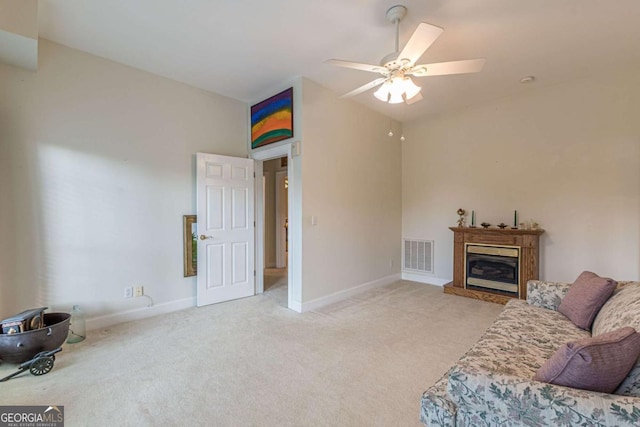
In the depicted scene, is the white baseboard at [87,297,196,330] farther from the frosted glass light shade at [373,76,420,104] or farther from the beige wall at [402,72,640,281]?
the beige wall at [402,72,640,281]

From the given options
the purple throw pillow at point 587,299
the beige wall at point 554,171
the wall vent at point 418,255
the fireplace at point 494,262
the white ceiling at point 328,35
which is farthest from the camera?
the wall vent at point 418,255

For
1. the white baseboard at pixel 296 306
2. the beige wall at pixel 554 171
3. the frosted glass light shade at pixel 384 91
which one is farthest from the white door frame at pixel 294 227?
the beige wall at pixel 554 171

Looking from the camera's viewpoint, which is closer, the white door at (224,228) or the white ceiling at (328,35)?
the white ceiling at (328,35)

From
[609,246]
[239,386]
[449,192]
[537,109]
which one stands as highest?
[537,109]

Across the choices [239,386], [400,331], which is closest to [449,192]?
[400,331]

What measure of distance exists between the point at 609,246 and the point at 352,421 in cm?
384

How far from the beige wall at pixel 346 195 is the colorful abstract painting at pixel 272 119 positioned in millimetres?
222

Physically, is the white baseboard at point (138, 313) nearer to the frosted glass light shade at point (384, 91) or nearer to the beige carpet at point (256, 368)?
the beige carpet at point (256, 368)

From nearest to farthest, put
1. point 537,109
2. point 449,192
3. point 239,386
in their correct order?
point 239,386
point 537,109
point 449,192

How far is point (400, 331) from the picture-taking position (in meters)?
2.98

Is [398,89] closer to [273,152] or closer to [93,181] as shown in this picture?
[273,152]

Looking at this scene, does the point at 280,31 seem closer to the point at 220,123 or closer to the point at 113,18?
the point at 113,18

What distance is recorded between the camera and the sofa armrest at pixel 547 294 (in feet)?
A: 7.78

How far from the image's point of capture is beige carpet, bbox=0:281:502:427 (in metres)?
1.79
